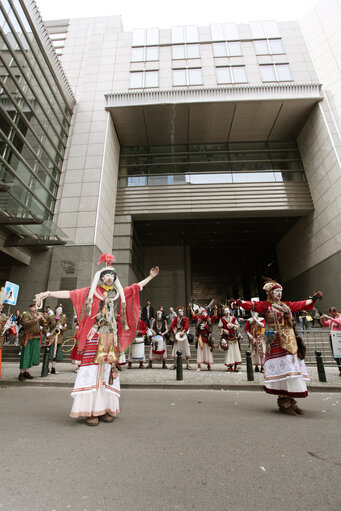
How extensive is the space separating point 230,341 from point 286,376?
187 inches

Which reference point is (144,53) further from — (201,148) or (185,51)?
(201,148)

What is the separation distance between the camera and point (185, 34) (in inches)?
902

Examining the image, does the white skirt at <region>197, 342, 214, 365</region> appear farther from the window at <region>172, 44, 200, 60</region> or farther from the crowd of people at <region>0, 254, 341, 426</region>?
the window at <region>172, 44, 200, 60</region>

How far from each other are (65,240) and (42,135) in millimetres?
6774

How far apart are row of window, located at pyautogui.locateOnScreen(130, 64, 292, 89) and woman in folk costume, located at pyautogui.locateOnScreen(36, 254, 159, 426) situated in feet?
70.9

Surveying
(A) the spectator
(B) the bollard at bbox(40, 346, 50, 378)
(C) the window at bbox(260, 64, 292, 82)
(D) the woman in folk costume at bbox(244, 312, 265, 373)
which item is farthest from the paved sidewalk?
(C) the window at bbox(260, 64, 292, 82)

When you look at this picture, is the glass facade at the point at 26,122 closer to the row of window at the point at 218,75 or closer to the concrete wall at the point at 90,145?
the concrete wall at the point at 90,145

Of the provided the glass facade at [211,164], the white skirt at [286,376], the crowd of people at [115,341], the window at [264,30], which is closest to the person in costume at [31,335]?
the crowd of people at [115,341]

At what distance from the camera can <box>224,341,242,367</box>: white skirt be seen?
8406 millimetres

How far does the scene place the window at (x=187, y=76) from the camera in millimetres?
20797

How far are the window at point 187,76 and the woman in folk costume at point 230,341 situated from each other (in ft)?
65.4

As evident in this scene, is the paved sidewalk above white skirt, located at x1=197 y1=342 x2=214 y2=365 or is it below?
below

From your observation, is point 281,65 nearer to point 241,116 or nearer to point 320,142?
point 241,116

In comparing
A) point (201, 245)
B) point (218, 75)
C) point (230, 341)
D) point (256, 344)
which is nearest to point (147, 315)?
point (230, 341)
